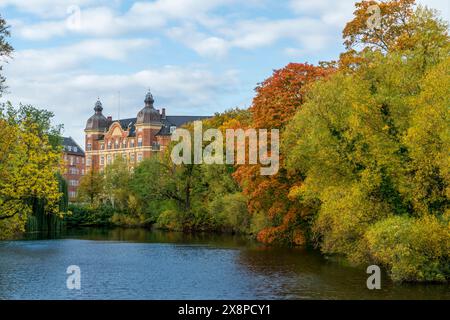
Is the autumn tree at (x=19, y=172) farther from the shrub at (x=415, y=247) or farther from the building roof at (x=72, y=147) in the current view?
the building roof at (x=72, y=147)

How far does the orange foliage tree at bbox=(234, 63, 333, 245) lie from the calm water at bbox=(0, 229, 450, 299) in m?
2.34

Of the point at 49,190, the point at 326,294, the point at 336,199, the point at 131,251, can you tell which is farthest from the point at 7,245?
the point at 326,294

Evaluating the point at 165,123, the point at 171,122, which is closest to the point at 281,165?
the point at 165,123

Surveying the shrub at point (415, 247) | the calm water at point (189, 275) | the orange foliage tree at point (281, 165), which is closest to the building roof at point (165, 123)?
the orange foliage tree at point (281, 165)

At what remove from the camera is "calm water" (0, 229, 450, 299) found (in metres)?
27.1

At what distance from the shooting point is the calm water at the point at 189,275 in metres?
27.1

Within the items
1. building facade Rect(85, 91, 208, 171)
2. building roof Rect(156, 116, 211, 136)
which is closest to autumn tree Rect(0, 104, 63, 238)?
building facade Rect(85, 91, 208, 171)

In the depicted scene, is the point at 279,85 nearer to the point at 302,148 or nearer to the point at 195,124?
the point at 302,148

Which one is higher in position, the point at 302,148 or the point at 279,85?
the point at 279,85

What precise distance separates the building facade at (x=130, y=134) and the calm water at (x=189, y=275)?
9147 cm

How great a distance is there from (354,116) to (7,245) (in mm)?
31251

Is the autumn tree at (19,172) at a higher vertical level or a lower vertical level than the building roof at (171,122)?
lower

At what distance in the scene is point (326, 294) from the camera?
88.9ft

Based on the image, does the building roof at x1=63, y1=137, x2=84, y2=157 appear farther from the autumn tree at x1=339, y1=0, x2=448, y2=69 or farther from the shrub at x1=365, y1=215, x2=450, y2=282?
the shrub at x1=365, y1=215, x2=450, y2=282
